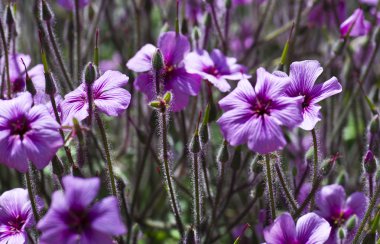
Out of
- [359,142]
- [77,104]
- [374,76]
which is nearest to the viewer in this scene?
[77,104]

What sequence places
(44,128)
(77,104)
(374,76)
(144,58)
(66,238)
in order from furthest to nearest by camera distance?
(374,76) → (144,58) → (77,104) → (44,128) → (66,238)

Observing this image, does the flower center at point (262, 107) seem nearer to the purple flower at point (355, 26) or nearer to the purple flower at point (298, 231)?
the purple flower at point (298, 231)

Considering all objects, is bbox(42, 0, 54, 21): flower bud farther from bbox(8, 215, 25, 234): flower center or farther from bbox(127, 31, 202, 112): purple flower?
bbox(8, 215, 25, 234): flower center

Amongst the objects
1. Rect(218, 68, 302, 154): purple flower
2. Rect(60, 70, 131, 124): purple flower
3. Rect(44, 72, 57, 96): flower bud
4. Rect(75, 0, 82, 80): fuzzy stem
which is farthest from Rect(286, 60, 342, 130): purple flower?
Rect(75, 0, 82, 80): fuzzy stem

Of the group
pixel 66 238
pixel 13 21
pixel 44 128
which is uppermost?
pixel 13 21

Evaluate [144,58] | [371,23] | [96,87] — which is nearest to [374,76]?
[371,23]

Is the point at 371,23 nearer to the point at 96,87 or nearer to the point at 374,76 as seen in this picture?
the point at 374,76
